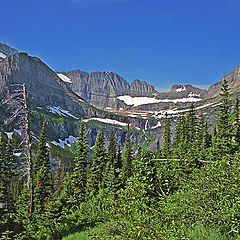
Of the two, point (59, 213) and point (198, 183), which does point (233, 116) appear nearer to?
point (59, 213)

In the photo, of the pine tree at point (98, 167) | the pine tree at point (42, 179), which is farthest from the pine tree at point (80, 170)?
the pine tree at point (42, 179)

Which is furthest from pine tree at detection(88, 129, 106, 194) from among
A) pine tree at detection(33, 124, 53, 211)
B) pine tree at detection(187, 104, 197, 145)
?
pine tree at detection(187, 104, 197, 145)

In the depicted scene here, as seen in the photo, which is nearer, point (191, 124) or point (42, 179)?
point (42, 179)

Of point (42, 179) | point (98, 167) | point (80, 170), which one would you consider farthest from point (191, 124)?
point (42, 179)

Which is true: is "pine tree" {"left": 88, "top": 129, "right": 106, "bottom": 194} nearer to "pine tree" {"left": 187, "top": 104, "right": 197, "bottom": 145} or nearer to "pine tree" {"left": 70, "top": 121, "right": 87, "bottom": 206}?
"pine tree" {"left": 70, "top": 121, "right": 87, "bottom": 206}

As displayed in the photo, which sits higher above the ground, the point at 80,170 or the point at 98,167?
the point at 98,167

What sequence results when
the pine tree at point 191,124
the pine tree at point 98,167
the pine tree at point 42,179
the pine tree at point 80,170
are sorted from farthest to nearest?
the pine tree at point 191,124, the pine tree at point 98,167, the pine tree at point 80,170, the pine tree at point 42,179

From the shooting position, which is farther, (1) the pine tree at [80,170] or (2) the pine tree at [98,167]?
(2) the pine tree at [98,167]

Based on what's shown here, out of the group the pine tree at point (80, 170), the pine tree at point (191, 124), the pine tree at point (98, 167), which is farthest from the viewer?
the pine tree at point (191, 124)

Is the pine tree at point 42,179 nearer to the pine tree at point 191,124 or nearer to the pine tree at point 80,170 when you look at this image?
the pine tree at point 80,170

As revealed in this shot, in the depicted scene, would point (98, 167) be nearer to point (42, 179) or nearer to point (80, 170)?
point (80, 170)

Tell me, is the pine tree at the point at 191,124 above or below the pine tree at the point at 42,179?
above

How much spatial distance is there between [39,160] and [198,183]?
64345 millimetres

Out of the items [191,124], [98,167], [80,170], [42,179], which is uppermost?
[191,124]
